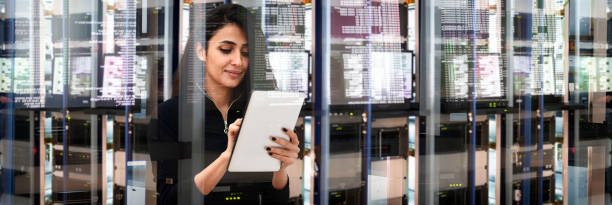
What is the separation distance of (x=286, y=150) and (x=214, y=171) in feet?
1.45

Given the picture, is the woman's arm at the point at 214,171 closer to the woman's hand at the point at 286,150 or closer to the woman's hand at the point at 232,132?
the woman's hand at the point at 232,132

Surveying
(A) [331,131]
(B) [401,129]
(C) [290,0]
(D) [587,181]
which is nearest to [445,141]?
(B) [401,129]

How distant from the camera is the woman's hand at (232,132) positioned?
262cm

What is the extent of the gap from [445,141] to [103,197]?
2.20m

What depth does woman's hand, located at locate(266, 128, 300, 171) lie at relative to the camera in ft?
8.45

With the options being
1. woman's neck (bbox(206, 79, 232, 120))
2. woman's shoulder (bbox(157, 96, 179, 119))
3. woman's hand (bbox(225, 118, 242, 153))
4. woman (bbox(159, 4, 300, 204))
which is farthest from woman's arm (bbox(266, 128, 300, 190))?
woman's shoulder (bbox(157, 96, 179, 119))

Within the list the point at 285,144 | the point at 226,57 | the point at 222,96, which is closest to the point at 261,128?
the point at 285,144

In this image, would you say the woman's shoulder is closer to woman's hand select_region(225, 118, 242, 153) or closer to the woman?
the woman

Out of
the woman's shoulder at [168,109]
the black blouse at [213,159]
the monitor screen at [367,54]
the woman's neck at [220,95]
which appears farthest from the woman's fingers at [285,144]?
the woman's shoulder at [168,109]

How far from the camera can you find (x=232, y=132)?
8.63 feet

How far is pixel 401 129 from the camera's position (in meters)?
3.04

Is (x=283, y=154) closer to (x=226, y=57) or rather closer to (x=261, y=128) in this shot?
(x=261, y=128)

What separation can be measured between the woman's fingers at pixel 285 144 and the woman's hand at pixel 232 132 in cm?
23

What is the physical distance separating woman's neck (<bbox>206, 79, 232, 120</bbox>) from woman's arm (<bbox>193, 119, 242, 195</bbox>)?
92 millimetres
